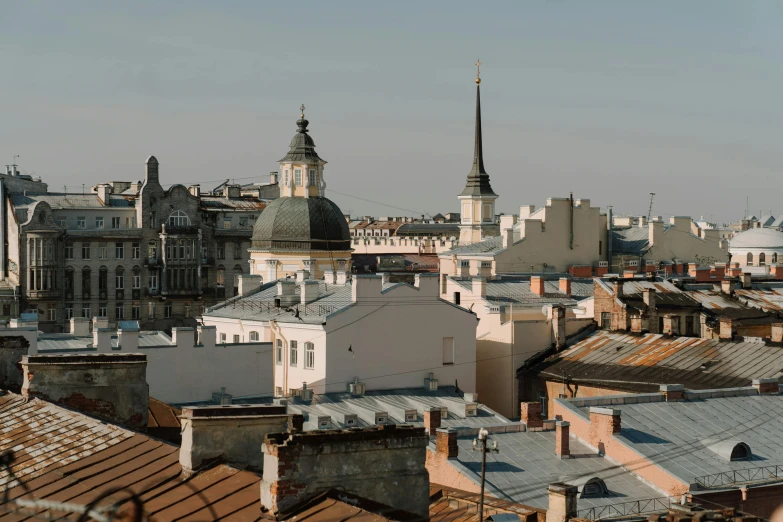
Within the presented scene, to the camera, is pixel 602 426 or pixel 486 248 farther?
pixel 486 248

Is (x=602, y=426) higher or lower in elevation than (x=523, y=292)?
lower

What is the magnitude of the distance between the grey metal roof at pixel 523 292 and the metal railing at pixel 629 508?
20.9m

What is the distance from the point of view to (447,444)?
2792 cm

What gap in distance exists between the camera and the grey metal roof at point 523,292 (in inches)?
1951

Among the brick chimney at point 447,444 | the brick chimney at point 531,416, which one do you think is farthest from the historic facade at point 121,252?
the brick chimney at point 447,444

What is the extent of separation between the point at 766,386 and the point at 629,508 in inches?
372

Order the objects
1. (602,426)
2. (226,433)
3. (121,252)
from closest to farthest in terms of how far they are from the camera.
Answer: (226,433) → (602,426) → (121,252)

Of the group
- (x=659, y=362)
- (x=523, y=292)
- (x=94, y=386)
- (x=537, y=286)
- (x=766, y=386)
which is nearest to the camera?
(x=94, y=386)

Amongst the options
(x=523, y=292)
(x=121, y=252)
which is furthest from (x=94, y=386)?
(x=121, y=252)

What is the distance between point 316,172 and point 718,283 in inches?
750

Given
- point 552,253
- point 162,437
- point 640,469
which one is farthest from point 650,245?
point 162,437

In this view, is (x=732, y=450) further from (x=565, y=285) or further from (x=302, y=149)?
(x=302, y=149)

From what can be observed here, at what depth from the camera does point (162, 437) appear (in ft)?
57.6

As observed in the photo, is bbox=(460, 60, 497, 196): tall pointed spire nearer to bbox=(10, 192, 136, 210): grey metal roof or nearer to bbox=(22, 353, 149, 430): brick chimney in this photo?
bbox=(10, 192, 136, 210): grey metal roof
